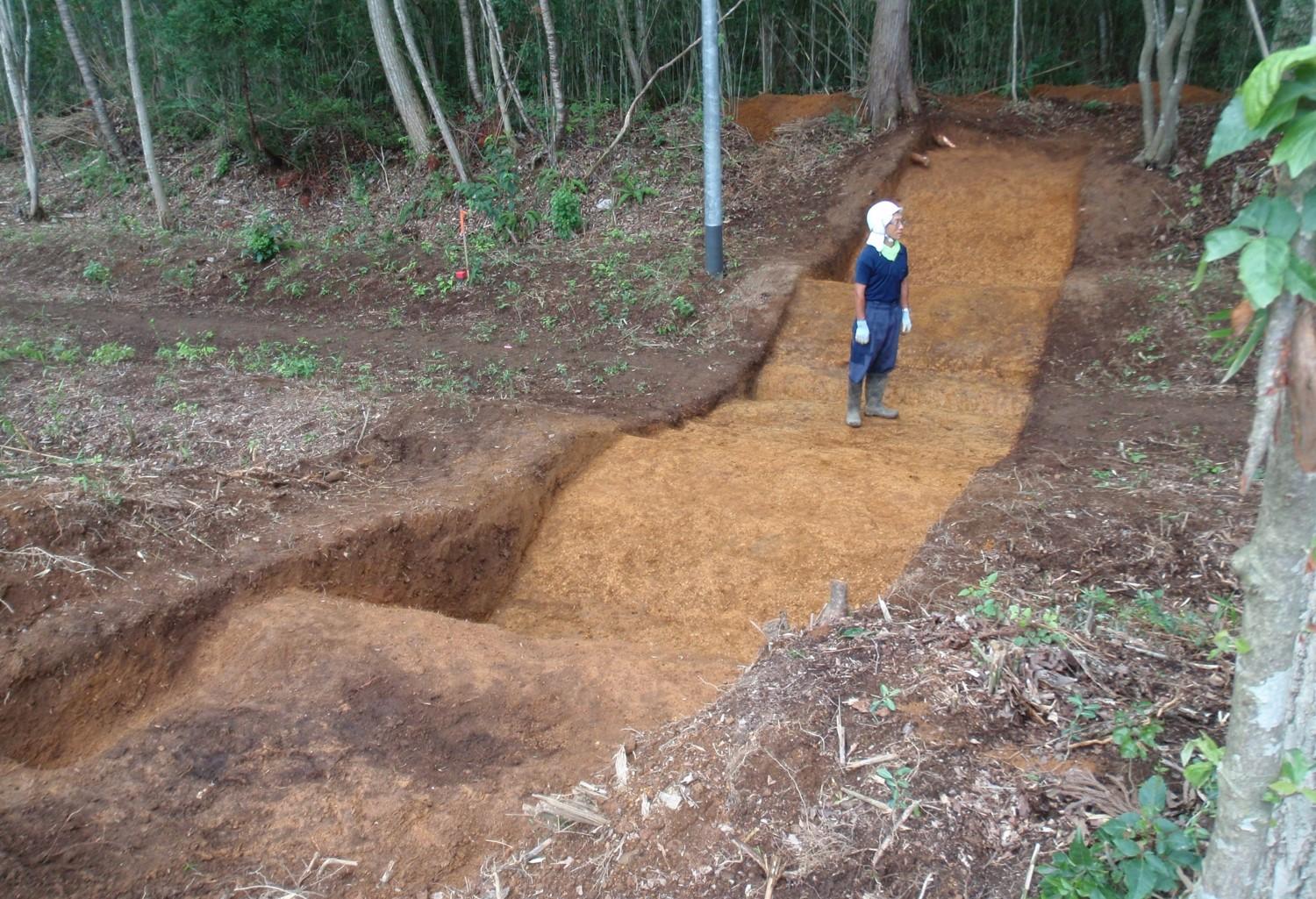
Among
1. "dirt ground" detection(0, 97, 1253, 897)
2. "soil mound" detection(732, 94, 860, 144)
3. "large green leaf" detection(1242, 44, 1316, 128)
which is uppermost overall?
"large green leaf" detection(1242, 44, 1316, 128)

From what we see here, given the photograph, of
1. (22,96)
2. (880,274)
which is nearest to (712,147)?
(880,274)

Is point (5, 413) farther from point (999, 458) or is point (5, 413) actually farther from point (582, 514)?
point (999, 458)

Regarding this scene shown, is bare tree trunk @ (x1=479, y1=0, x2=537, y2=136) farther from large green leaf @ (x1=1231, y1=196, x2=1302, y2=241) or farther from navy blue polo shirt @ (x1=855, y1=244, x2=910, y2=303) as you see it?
large green leaf @ (x1=1231, y1=196, x2=1302, y2=241)

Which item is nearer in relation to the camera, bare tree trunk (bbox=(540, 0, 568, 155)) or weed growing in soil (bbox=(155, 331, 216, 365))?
weed growing in soil (bbox=(155, 331, 216, 365))

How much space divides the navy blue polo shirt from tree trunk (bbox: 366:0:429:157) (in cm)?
829

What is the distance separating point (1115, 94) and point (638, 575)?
9809mm

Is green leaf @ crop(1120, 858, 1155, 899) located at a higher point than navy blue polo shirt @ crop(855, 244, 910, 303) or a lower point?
lower

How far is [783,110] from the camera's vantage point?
40.2ft

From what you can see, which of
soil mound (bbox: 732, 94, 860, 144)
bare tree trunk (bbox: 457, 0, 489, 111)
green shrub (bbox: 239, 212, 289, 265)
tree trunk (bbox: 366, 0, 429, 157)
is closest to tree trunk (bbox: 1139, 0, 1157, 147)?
soil mound (bbox: 732, 94, 860, 144)

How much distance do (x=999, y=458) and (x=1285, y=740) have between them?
15.1 feet

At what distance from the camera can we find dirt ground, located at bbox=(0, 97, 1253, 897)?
2.70 m

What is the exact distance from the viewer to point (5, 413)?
6.29 metres

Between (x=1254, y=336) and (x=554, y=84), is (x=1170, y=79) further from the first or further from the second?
(x=1254, y=336)

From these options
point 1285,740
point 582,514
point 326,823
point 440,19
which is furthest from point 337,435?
point 440,19
